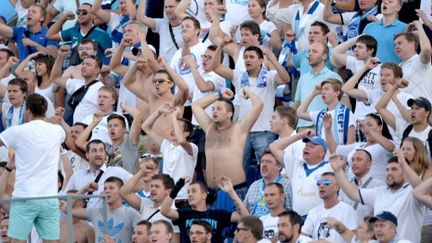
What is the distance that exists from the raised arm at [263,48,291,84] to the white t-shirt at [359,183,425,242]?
308cm

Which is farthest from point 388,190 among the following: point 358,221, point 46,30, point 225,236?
point 46,30

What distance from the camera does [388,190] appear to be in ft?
55.5

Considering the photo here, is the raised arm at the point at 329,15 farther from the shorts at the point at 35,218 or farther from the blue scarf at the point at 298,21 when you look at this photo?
the shorts at the point at 35,218

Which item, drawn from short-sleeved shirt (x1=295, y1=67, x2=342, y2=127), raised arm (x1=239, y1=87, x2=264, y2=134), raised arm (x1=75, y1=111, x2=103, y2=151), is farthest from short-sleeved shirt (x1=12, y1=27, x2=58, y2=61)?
raised arm (x1=239, y1=87, x2=264, y2=134)

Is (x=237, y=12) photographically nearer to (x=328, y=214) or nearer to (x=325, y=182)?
(x=325, y=182)

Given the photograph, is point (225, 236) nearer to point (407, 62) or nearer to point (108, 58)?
point (407, 62)

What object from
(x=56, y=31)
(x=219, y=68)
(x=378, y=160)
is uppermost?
(x=56, y=31)

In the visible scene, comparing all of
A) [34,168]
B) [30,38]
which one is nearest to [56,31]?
[30,38]

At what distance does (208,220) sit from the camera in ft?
58.3

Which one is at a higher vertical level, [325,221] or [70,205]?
[70,205]

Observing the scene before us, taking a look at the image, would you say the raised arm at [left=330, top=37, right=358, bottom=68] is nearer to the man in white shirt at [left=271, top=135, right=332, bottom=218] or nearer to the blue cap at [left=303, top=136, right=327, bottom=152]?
the man in white shirt at [left=271, top=135, right=332, bottom=218]

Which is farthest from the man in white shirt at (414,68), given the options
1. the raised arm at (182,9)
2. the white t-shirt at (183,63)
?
the raised arm at (182,9)

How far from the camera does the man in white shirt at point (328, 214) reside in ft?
55.1

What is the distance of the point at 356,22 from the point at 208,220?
3695 millimetres
